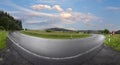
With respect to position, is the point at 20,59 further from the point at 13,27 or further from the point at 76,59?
the point at 13,27

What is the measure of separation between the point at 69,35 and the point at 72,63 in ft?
Result: 166

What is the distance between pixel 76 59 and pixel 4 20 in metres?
78.2

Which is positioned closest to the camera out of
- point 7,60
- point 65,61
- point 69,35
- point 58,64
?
point 58,64

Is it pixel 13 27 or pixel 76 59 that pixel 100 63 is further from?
pixel 13 27

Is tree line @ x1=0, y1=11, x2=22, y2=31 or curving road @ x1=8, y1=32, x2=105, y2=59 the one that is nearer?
curving road @ x1=8, y1=32, x2=105, y2=59

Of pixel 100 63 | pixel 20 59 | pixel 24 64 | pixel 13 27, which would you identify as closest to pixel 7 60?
pixel 20 59

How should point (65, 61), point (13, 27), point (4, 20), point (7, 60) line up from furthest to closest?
point (13, 27) < point (4, 20) < point (7, 60) < point (65, 61)

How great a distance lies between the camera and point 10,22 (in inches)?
3841

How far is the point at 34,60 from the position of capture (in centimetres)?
2064

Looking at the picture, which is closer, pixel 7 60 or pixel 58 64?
pixel 58 64

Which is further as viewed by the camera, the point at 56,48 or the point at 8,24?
the point at 8,24

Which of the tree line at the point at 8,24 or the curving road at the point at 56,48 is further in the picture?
the tree line at the point at 8,24

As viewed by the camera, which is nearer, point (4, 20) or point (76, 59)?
point (76, 59)

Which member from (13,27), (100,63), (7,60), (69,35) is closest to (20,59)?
(7,60)
